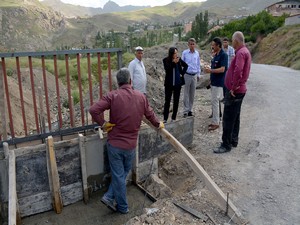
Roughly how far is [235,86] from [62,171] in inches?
140

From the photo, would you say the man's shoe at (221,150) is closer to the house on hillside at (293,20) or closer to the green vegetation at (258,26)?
the house on hillside at (293,20)

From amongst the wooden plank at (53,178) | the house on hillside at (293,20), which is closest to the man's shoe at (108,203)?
the wooden plank at (53,178)

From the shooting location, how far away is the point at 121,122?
14.7 ft

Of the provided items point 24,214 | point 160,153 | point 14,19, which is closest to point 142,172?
point 160,153

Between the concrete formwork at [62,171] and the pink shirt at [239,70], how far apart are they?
6.25ft

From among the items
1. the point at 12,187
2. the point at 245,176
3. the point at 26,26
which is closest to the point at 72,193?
the point at 12,187

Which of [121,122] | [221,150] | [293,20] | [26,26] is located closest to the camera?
[121,122]

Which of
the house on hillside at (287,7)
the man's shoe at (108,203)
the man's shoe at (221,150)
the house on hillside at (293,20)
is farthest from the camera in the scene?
the house on hillside at (287,7)

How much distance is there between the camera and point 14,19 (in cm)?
11769

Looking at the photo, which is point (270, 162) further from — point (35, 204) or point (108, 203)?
point (35, 204)

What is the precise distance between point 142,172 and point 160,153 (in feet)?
1.90

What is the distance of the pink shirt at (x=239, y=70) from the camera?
520cm

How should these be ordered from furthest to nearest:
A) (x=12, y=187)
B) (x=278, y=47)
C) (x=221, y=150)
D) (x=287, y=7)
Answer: (x=287, y=7) < (x=278, y=47) < (x=221, y=150) < (x=12, y=187)

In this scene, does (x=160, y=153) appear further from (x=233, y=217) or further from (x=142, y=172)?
(x=233, y=217)
